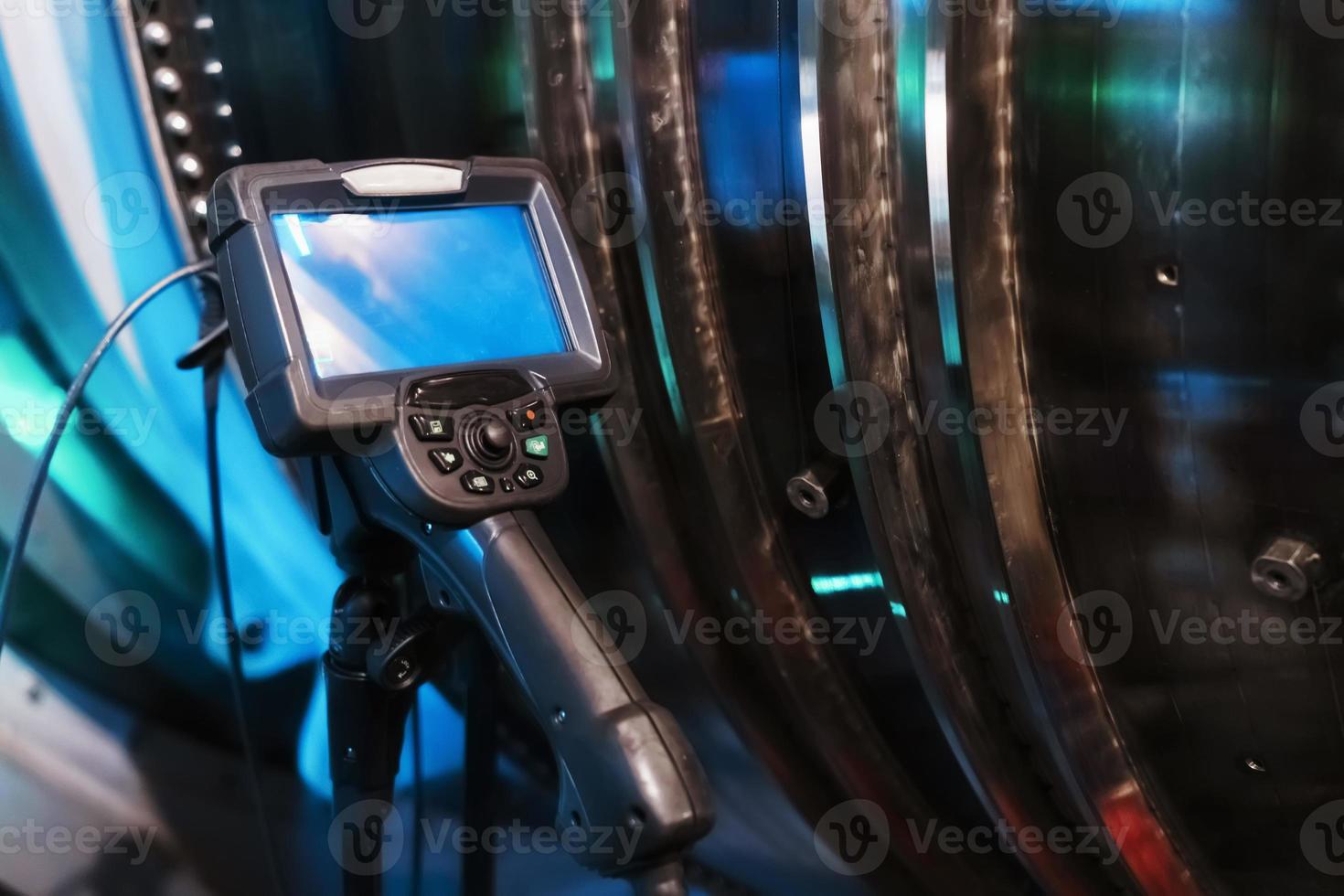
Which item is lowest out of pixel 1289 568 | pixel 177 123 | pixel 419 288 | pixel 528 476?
pixel 1289 568

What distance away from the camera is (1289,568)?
0.76 m

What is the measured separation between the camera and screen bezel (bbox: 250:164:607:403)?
0.73m

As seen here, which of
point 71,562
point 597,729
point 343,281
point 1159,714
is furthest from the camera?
point 71,562

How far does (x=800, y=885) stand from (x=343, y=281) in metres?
0.78

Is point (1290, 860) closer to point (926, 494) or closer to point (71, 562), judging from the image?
point (926, 494)

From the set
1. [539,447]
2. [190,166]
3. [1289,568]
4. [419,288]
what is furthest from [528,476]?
[190,166]

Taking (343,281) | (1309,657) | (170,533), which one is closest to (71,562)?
(170,533)

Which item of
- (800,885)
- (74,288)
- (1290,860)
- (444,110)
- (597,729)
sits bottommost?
(800,885)

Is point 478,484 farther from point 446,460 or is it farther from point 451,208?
point 451,208

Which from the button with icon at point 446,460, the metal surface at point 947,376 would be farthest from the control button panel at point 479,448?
the metal surface at point 947,376

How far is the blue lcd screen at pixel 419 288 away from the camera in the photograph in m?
0.76

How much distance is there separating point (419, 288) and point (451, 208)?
8cm

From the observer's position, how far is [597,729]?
25.6 inches

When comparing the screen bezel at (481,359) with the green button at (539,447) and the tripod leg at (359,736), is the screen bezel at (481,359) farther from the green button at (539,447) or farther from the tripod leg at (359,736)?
the tripod leg at (359,736)
